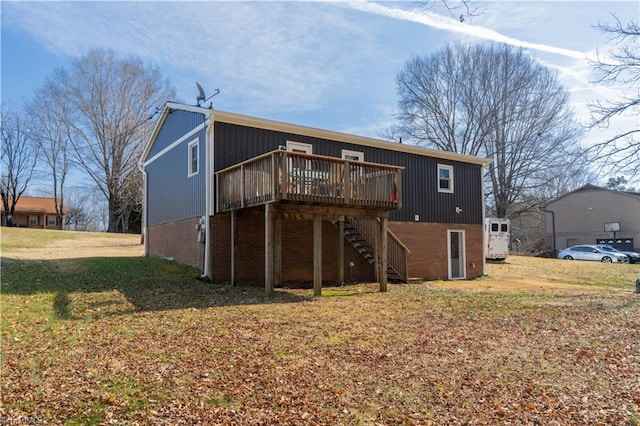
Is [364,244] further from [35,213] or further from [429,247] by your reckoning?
[35,213]

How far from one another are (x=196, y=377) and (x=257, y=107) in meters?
17.2

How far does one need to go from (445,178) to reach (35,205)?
45428 mm

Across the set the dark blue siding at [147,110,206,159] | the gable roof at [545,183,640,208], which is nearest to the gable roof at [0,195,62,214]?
the dark blue siding at [147,110,206,159]

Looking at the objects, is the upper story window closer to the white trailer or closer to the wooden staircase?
the wooden staircase

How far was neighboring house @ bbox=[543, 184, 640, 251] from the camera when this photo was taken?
3756cm

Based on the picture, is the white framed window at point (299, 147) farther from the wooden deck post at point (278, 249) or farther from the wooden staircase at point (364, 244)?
the wooden deck post at point (278, 249)

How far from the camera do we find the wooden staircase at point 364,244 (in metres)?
15.3

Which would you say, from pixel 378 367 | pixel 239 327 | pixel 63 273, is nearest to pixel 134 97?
pixel 63 273

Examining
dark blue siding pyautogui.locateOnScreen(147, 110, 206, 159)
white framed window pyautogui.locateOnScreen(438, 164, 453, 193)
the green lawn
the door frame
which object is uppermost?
dark blue siding pyautogui.locateOnScreen(147, 110, 206, 159)

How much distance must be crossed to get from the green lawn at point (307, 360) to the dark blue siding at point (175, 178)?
14.7 ft

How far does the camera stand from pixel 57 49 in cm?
1147

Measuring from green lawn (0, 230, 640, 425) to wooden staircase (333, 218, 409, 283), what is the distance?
4.94m

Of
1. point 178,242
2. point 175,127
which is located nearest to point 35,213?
point 175,127

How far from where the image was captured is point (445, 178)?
18.7m
